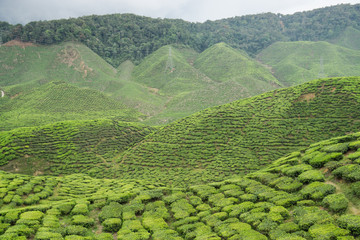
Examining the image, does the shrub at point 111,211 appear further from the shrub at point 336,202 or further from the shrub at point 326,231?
the shrub at point 336,202

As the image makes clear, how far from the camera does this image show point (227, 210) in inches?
858

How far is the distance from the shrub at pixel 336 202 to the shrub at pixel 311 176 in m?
3.06

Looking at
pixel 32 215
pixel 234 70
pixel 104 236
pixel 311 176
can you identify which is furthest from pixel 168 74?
pixel 104 236

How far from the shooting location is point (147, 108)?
106 meters

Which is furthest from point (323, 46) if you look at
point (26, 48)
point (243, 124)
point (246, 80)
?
point (26, 48)

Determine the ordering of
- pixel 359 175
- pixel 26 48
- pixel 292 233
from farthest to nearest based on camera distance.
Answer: pixel 26 48 < pixel 359 175 < pixel 292 233

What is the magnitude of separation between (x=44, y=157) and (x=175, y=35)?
6147 inches

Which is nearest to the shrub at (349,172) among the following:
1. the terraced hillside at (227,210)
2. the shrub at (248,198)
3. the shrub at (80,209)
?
the terraced hillside at (227,210)

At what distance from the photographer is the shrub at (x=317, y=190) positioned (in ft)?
63.4

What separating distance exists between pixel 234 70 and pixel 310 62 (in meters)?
61.1

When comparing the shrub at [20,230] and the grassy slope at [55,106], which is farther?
the grassy slope at [55,106]

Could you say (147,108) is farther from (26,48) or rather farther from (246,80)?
(26,48)

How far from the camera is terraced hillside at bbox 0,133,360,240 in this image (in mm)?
17250

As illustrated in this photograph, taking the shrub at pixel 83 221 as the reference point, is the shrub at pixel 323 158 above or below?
above
